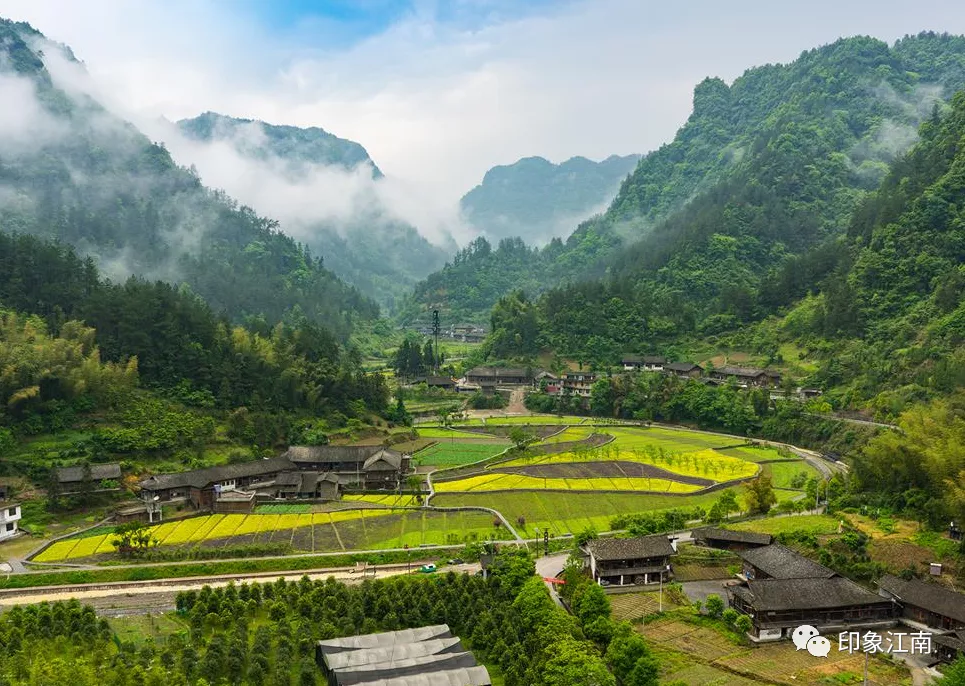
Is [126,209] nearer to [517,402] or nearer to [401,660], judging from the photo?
[517,402]

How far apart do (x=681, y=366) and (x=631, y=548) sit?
53.2 m

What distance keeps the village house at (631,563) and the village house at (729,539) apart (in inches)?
176

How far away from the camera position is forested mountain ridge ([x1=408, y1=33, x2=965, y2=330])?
343 ft

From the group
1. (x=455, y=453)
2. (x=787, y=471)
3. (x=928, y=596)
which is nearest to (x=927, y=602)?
(x=928, y=596)

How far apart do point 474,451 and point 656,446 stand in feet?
50.0

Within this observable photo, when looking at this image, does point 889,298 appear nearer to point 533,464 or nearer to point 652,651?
point 533,464

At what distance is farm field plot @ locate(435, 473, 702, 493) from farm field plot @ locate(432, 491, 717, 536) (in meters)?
1.19

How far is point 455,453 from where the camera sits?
62.8 meters

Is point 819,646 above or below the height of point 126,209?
below

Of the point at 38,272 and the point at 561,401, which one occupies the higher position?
the point at 38,272

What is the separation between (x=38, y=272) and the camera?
67.3m

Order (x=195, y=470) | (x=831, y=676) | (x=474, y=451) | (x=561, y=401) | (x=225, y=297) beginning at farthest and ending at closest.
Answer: (x=225, y=297), (x=561, y=401), (x=474, y=451), (x=195, y=470), (x=831, y=676)

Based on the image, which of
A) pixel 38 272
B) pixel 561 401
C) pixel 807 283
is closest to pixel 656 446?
pixel 561 401

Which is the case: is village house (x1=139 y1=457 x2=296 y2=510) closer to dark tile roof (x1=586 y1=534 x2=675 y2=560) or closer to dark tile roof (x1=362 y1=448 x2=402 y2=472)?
dark tile roof (x1=362 y1=448 x2=402 y2=472)
